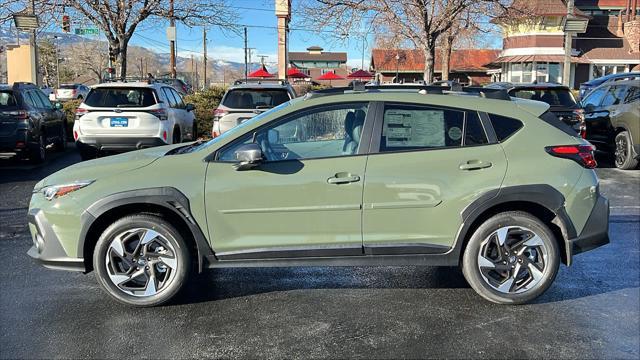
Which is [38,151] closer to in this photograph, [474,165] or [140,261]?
[140,261]

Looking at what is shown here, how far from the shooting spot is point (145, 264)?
14.4 ft

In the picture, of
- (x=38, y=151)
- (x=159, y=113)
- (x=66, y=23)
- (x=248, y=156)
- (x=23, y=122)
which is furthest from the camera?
(x=66, y=23)

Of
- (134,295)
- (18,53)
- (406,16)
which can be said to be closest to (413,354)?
(134,295)

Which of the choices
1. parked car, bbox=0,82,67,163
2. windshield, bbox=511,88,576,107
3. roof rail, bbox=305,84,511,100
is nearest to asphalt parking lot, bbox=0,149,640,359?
roof rail, bbox=305,84,511,100

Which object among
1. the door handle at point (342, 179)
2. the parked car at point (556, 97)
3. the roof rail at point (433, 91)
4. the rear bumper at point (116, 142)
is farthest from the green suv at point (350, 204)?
the parked car at point (556, 97)

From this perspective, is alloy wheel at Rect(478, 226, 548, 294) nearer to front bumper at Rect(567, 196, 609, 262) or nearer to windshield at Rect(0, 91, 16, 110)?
front bumper at Rect(567, 196, 609, 262)

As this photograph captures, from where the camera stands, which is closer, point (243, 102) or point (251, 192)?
point (251, 192)

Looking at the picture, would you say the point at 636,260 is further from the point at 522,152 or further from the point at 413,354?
the point at 413,354

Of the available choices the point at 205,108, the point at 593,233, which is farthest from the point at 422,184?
the point at 205,108

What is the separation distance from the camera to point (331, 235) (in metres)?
4.36

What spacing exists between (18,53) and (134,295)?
3143 cm

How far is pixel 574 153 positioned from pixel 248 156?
100 inches

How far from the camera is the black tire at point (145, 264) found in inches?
169

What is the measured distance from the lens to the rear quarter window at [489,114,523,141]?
4.47 metres
